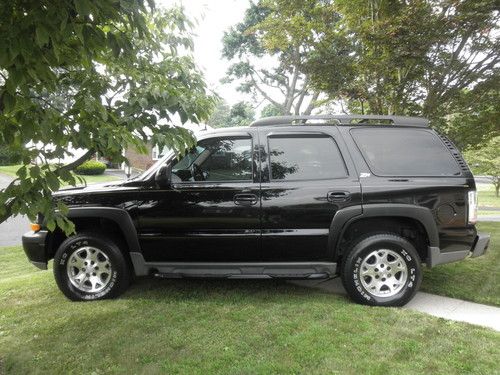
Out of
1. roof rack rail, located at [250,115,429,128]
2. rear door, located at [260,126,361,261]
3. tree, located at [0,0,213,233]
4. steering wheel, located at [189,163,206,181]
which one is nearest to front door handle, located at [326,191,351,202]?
rear door, located at [260,126,361,261]

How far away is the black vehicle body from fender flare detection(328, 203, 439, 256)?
0.01 m

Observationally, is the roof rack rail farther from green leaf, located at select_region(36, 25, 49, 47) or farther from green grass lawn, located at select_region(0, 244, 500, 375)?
green leaf, located at select_region(36, 25, 49, 47)

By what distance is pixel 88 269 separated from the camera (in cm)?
441

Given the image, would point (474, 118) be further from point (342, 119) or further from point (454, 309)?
point (454, 309)

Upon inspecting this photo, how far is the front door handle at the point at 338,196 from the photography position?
4168 millimetres

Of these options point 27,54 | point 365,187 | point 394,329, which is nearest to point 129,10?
point 27,54

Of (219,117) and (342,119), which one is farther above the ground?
(219,117)

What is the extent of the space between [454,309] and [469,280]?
3.40 feet

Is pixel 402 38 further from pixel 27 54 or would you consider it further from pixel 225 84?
pixel 225 84

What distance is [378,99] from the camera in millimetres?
8484

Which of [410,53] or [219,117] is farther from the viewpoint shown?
[219,117]

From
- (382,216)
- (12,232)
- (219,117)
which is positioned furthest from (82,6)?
(219,117)

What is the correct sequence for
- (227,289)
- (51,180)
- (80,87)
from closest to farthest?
(51,180) → (80,87) → (227,289)

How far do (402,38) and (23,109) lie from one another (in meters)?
6.81
